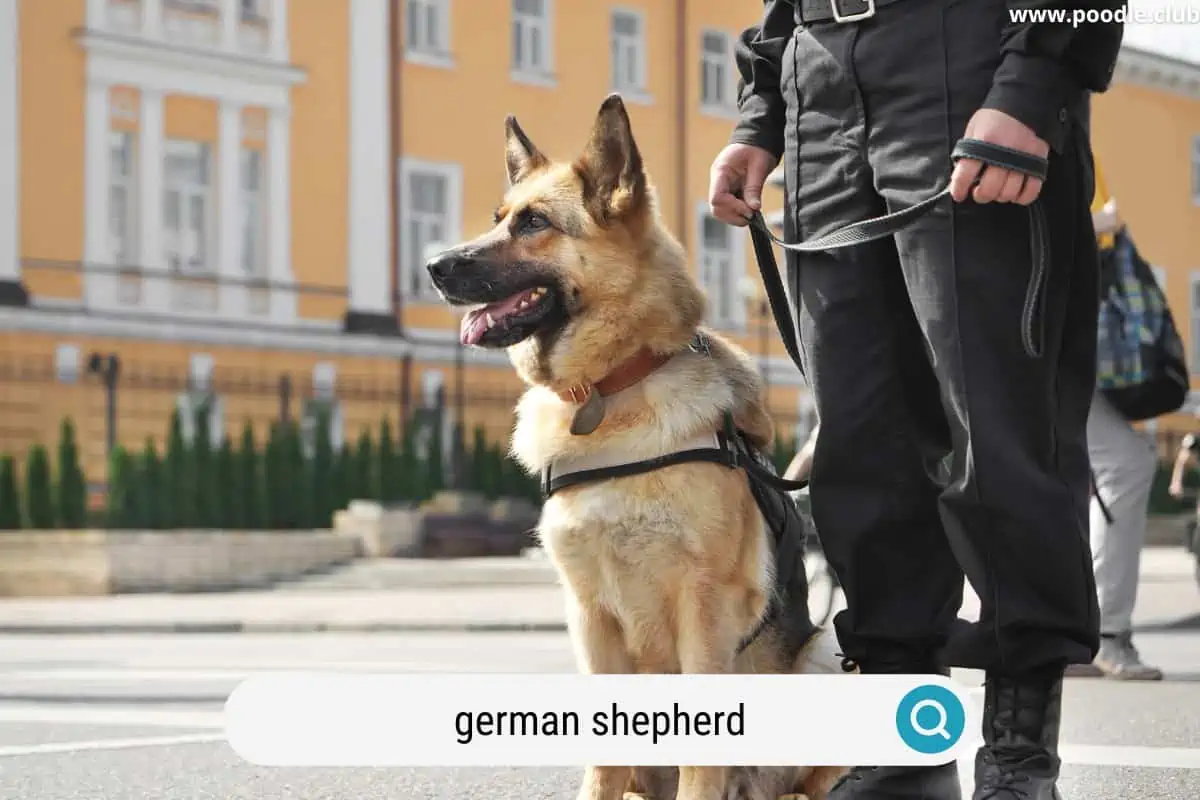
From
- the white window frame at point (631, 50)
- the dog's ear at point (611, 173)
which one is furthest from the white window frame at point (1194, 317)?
the dog's ear at point (611, 173)

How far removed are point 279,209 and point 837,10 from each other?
25315 millimetres

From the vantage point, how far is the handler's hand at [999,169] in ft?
11.7

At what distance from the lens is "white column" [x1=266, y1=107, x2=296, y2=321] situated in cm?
2841

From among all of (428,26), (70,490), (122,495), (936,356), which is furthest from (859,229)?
(428,26)

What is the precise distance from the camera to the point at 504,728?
346 centimetres

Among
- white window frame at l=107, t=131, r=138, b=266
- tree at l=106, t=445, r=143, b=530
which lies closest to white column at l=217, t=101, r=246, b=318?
white window frame at l=107, t=131, r=138, b=266

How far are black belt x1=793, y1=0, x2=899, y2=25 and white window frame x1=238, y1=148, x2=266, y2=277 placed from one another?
24967mm

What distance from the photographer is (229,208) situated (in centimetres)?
2797

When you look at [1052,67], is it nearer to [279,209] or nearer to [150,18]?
[150,18]

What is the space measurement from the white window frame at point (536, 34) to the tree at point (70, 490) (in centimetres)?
1251

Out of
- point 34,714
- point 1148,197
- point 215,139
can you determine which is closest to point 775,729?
point 34,714

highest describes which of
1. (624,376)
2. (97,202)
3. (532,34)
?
(532,34)

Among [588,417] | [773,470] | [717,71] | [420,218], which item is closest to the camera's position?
[588,417]

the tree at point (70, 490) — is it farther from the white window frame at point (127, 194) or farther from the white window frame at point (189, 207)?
the white window frame at point (189, 207)
